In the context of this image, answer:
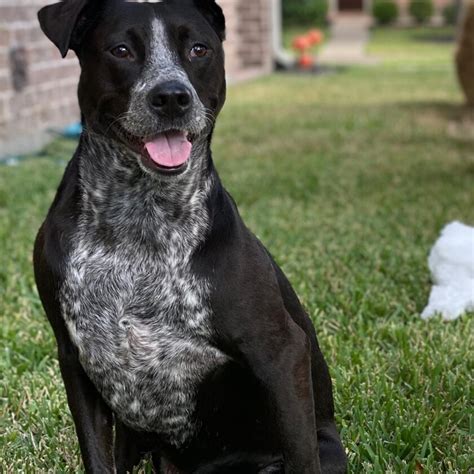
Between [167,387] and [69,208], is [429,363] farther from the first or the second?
[69,208]

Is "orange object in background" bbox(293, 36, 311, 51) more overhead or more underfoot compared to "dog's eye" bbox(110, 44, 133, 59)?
more underfoot

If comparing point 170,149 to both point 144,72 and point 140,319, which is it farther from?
point 140,319

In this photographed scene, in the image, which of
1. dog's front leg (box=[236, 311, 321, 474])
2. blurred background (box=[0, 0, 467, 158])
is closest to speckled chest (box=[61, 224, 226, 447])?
dog's front leg (box=[236, 311, 321, 474])

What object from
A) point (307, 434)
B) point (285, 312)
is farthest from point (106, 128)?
point (307, 434)

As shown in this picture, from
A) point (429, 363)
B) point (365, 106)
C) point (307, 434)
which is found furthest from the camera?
point (365, 106)

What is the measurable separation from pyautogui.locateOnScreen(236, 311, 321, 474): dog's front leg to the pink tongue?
0.48 m

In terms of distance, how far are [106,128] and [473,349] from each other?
1874 mm

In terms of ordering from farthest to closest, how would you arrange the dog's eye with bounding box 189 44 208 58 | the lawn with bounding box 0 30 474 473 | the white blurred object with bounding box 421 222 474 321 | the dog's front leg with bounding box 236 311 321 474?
the white blurred object with bounding box 421 222 474 321, the lawn with bounding box 0 30 474 473, the dog's eye with bounding box 189 44 208 58, the dog's front leg with bounding box 236 311 321 474

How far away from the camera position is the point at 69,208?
2621 millimetres

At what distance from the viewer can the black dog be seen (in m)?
2.47

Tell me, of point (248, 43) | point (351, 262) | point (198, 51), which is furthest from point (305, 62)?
point (198, 51)

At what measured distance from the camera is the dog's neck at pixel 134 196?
260 centimetres

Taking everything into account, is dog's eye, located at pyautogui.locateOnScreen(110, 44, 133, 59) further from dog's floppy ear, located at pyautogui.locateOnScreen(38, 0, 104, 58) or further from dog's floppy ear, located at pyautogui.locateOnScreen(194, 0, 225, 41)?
dog's floppy ear, located at pyautogui.locateOnScreen(194, 0, 225, 41)

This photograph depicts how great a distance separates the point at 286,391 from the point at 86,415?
57 cm
